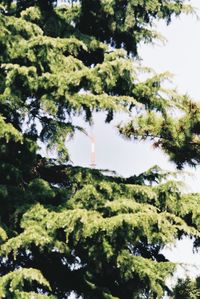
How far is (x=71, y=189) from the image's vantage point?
848 centimetres

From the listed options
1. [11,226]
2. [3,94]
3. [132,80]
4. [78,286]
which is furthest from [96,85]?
[78,286]

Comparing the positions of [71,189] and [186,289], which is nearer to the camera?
[71,189]

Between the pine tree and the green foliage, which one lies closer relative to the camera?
the pine tree

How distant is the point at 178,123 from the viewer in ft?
32.4

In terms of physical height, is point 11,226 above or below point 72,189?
below

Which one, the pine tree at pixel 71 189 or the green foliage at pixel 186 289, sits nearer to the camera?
the pine tree at pixel 71 189

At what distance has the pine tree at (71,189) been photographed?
6820 mm

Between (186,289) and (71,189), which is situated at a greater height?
(71,189)

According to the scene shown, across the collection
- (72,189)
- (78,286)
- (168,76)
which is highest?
(168,76)

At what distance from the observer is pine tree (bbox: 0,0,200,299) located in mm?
6820

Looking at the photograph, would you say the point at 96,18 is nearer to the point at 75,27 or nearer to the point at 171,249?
the point at 75,27

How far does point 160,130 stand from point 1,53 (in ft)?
12.8

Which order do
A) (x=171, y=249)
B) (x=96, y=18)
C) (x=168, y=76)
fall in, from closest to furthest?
(x=171, y=249) < (x=168, y=76) < (x=96, y=18)

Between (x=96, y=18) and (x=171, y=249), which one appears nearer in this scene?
(x=171, y=249)
